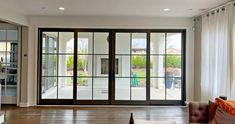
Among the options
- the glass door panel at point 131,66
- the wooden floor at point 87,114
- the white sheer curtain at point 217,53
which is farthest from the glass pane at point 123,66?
the white sheer curtain at point 217,53

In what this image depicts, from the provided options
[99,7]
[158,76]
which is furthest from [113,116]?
[99,7]

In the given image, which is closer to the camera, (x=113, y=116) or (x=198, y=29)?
(x=113, y=116)

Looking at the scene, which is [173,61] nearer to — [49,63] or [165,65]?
[165,65]

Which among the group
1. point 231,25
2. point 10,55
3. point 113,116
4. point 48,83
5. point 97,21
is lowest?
point 113,116

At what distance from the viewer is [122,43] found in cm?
772

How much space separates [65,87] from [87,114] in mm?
1587

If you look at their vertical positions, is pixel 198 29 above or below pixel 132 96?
above

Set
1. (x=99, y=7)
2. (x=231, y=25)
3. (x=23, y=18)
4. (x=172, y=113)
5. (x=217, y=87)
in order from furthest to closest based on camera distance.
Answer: (x=23, y=18) < (x=172, y=113) < (x=99, y=7) < (x=217, y=87) < (x=231, y=25)

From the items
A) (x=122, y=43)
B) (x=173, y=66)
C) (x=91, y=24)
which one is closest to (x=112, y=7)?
(x=91, y=24)

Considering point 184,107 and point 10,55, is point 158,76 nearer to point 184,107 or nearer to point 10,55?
point 184,107

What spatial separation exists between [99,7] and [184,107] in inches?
154

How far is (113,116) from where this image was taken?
6.36 m

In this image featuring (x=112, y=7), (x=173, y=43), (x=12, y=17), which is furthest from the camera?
(x=173, y=43)

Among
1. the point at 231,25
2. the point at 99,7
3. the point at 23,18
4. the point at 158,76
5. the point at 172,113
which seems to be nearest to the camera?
the point at 231,25
